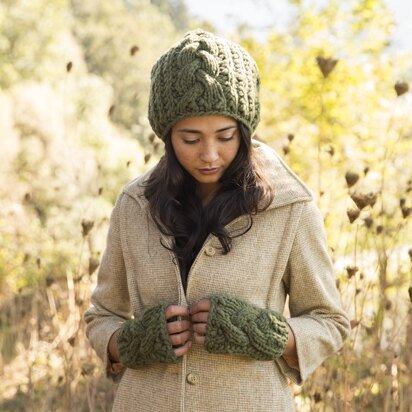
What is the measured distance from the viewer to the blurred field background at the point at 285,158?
274 centimetres

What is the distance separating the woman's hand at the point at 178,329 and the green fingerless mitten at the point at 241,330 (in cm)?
7

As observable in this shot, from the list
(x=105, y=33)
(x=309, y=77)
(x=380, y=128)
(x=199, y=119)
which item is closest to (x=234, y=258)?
(x=199, y=119)

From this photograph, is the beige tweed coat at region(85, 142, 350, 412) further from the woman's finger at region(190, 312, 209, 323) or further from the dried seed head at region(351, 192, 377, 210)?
the dried seed head at region(351, 192, 377, 210)

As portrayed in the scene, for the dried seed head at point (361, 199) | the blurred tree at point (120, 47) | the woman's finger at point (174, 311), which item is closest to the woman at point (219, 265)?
the woman's finger at point (174, 311)

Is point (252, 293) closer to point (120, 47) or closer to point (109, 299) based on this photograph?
point (109, 299)

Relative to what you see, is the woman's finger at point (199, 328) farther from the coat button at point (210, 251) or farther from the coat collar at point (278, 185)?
the coat collar at point (278, 185)

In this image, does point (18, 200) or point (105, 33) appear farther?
point (105, 33)

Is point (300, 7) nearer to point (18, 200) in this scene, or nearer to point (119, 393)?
point (18, 200)

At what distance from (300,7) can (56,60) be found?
5.78 m

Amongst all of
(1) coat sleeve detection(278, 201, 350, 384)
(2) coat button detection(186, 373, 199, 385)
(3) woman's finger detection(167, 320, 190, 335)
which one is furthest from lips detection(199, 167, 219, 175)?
(2) coat button detection(186, 373, 199, 385)

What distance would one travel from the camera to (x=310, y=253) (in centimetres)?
189

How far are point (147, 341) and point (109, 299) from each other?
1.11 feet

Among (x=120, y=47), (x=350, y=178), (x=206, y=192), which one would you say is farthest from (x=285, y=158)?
(x=120, y=47)

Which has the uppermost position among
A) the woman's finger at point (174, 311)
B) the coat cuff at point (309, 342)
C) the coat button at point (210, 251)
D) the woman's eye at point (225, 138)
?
the woman's eye at point (225, 138)
